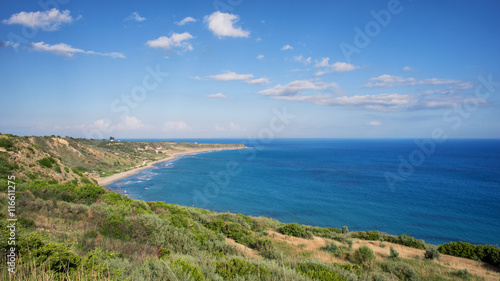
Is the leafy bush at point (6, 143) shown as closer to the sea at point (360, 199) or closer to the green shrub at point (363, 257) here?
the sea at point (360, 199)

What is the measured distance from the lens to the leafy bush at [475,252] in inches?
409

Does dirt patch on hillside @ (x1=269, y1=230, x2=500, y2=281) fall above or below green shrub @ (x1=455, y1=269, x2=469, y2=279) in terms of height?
below

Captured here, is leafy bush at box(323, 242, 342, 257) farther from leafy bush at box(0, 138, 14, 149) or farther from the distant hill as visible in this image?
leafy bush at box(0, 138, 14, 149)

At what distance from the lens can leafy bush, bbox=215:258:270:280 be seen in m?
4.85

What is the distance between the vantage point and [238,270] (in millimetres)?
5090

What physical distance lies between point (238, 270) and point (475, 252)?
1373cm

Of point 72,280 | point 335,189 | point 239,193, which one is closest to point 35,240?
point 72,280

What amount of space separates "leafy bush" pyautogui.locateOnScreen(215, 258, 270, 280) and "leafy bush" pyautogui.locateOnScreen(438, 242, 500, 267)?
41.5 feet

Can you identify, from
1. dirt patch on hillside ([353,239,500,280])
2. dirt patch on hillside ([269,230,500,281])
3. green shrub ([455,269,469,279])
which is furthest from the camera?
dirt patch on hillside ([269,230,500,281])

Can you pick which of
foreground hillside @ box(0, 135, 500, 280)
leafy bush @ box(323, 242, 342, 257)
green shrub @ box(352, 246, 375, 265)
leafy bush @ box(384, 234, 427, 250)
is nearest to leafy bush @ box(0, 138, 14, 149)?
foreground hillside @ box(0, 135, 500, 280)

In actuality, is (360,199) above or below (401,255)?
below

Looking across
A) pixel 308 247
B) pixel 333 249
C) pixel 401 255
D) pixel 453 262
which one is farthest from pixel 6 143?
pixel 453 262

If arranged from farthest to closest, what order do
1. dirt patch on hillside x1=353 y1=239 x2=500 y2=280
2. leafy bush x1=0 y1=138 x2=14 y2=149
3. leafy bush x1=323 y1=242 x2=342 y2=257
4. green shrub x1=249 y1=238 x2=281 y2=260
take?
leafy bush x1=0 y1=138 x2=14 y2=149
leafy bush x1=323 y1=242 x2=342 y2=257
dirt patch on hillside x1=353 y1=239 x2=500 y2=280
green shrub x1=249 y1=238 x2=281 y2=260

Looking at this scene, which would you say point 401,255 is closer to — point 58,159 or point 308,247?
point 308,247
